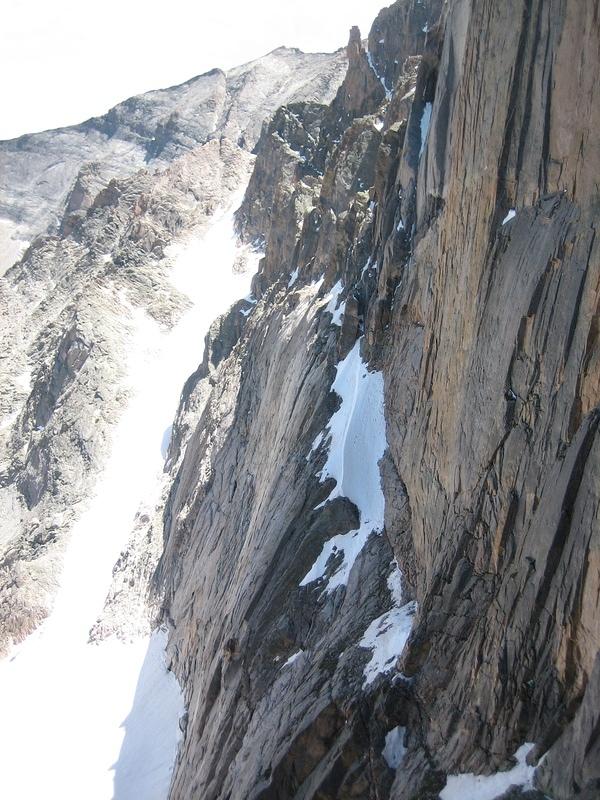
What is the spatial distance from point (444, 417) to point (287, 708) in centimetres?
862

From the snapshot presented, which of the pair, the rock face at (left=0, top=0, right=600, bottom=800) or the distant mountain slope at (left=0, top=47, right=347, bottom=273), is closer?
the rock face at (left=0, top=0, right=600, bottom=800)

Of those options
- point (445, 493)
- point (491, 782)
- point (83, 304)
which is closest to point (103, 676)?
point (445, 493)

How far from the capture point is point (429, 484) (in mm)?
18875

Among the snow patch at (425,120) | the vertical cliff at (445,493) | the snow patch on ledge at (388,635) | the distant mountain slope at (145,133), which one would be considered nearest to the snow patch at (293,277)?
the vertical cliff at (445,493)

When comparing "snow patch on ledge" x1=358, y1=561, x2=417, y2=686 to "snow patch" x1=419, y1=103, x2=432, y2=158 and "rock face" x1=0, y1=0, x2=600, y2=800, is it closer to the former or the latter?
"rock face" x1=0, y1=0, x2=600, y2=800

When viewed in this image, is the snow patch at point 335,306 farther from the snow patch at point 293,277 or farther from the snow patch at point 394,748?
the snow patch at point 394,748

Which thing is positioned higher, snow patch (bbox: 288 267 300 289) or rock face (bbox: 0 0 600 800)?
snow patch (bbox: 288 267 300 289)

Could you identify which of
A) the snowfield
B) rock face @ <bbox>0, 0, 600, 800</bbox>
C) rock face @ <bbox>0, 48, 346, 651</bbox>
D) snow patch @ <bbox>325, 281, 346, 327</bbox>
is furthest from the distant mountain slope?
rock face @ <bbox>0, 0, 600, 800</bbox>

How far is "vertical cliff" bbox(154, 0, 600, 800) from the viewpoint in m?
12.4

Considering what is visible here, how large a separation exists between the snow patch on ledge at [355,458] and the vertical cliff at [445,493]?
9 centimetres

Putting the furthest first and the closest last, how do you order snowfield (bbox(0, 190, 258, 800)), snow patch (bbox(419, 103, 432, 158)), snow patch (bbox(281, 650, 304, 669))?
→ snowfield (bbox(0, 190, 258, 800)) → snow patch (bbox(419, 103, 432, 158)) → snow patch (bbox(281, 650, 304, 669))

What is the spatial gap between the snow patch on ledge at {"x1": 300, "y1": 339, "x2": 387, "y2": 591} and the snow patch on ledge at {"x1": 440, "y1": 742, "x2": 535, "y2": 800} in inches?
334

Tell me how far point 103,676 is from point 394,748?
108 ft

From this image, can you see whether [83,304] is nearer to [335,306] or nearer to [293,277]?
[293,277]
